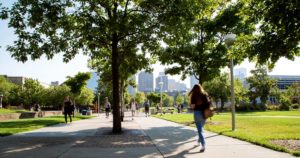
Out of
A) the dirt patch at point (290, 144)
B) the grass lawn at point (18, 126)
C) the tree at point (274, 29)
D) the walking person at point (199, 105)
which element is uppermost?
the tree at point (274, 29)

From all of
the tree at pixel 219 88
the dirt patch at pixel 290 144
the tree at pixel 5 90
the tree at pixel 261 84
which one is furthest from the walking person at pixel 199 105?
the tree at pixel 5 90

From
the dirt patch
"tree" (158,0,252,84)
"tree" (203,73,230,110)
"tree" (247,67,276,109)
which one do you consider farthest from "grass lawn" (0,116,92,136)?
"tree" (247,67,276,109)

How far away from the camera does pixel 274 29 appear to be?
30.2 ft

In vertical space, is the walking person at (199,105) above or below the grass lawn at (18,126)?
above

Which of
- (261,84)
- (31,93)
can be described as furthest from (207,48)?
(31,93)

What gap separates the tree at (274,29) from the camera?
8445 mm

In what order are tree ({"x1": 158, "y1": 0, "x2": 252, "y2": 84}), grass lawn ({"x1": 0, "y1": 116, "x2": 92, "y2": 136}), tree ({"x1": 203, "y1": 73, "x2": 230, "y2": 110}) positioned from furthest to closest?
1. tree ({"x1": 203, "y1": 73, "x2": 230, "y2": 110})
2. tree ({"x1": 158, "y1": 0, "x2": 252, "y2": 84})
3. grass lawn ({"x1": 0, "y1": 116, "x2": 92, "y2": 136})

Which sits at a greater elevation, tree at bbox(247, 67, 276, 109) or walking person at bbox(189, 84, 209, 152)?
tree at bbox(247, 67, 276, 109)

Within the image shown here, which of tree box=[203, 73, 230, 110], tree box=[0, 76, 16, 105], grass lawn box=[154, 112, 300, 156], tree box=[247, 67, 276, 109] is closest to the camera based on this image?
grass lawn box=[154, 112, 300, 156]

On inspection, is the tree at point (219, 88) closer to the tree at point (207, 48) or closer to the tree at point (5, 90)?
the tree at point (5, 90)

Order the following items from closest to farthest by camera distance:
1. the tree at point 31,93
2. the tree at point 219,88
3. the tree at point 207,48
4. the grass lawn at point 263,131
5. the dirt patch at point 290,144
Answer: the dirt patch at point 290,144 → the grass lawn at point 263,131 → the tree at point 207,48 → the tree at point 219,88 → the tree at point 31,93

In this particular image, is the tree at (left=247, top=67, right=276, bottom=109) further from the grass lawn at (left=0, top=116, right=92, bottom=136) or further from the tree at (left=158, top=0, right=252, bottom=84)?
the grass lawn at (left=0, top=116, right=92, bottom=136)

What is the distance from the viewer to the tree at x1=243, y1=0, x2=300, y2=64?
8445mm

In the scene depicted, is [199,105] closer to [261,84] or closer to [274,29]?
[274,29]
